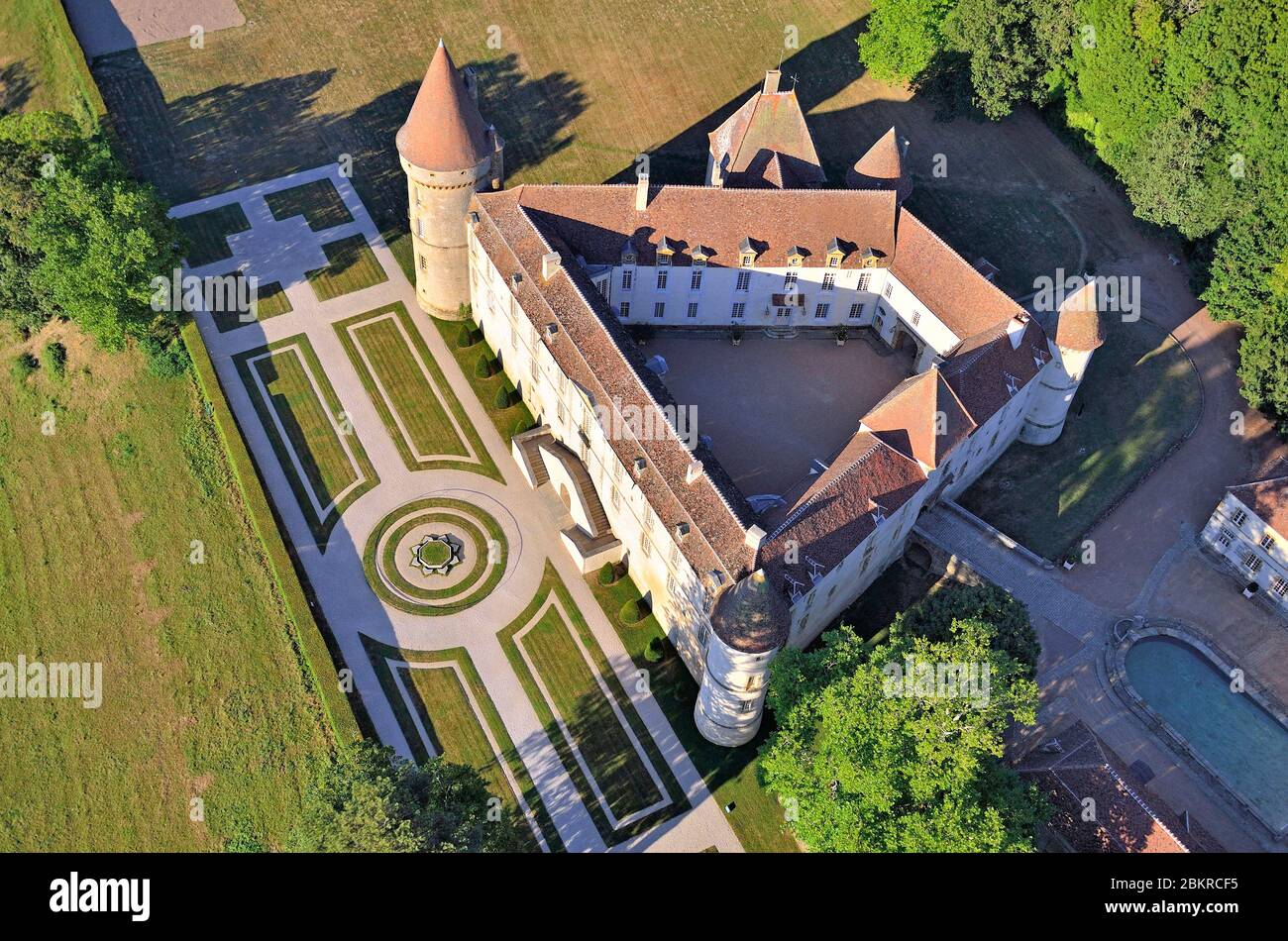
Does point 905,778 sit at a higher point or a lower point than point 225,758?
higher

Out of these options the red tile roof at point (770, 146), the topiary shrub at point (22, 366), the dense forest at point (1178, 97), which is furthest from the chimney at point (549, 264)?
the dense forest at point (1178, 97)

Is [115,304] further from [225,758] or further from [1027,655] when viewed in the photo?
[1027,655]

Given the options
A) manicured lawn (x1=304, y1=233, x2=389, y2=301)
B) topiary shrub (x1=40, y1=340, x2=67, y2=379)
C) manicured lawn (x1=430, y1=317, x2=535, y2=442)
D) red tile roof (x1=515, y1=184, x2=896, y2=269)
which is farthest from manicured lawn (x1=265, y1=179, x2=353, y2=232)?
red tile roof (x1=515, y1=184, x2=896, y2=269)

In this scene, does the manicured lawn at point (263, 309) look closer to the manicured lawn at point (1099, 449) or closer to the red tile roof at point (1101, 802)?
the manicured lawn at point (1099, 449)

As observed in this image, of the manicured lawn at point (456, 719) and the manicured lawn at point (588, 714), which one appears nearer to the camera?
the manicured lawn at point (456, 719)

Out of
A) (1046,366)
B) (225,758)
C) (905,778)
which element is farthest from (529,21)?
(905,778)
